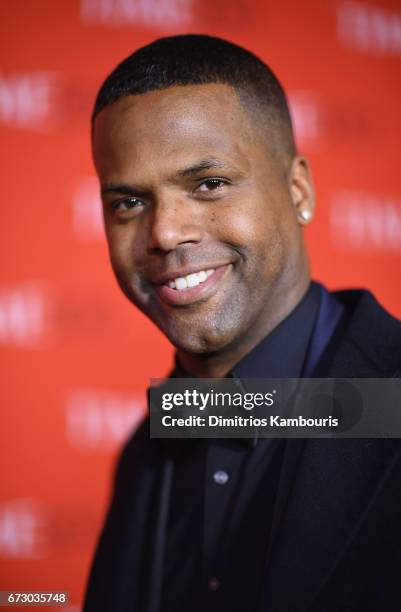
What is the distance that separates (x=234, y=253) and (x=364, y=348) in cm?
30

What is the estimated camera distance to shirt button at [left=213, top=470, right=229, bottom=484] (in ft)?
3.81

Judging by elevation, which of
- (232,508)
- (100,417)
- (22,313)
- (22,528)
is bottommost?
(22,528)

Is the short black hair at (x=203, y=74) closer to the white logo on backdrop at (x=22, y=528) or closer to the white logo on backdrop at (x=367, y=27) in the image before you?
the white logo on backdrop at (x=367, y=27)

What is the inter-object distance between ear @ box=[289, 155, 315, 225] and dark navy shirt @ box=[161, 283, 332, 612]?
17 cm

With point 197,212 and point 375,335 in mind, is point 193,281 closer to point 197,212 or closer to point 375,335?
point 197,212

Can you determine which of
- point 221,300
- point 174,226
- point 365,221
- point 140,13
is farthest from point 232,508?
point 140,13

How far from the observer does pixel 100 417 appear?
227 centimetres

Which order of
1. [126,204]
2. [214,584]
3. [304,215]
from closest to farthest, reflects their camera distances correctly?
[214,584], [126,204], [304,215]

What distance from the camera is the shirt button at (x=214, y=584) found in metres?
1.09

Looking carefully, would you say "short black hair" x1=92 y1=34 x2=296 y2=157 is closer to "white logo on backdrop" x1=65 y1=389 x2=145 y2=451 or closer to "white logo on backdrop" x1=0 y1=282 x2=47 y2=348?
"white logo on backdrop" x1=0 y1=282 x2=47 y2=348

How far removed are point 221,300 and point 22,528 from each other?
1526mm

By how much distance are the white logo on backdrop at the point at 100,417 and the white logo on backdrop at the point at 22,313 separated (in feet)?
0.90

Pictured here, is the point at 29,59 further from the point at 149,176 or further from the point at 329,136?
the point at 149,176

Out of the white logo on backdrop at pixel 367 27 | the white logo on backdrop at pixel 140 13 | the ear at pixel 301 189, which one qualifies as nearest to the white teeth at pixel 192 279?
the ear at pixel 301 189
